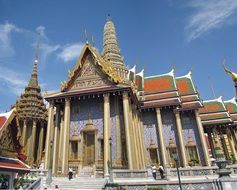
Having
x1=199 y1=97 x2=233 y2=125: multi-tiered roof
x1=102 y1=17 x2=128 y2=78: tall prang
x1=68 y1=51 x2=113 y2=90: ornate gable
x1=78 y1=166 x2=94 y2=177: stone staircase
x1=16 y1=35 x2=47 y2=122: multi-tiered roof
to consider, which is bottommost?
x1=78 y1=166 x2=94 y2=177: stone staircase

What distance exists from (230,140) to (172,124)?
419 inches

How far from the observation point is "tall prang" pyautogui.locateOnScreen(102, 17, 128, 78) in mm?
33781

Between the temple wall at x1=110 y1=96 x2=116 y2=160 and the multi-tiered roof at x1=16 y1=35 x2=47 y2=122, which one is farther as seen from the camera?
the multi-tiered roof at x1=16 y1=35 x2=47 y2=122

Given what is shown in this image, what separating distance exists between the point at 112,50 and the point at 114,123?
18859 mm

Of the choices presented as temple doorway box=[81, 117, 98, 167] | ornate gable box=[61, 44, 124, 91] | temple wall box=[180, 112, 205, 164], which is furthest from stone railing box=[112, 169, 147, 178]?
temple wall box=[180, 112, 205, 164]

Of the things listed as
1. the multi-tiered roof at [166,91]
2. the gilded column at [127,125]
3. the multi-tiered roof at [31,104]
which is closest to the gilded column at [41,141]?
the multi-tiered roof at [31,104]

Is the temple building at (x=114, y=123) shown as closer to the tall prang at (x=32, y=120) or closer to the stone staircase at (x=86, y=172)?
the stone staircase at (x=86, y=172)

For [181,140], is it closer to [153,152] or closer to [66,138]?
[153,152]

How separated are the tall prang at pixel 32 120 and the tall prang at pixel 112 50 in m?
12.4

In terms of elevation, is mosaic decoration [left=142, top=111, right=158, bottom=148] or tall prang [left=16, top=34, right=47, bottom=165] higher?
tall prang [left=16, top=34, right=47, bottom=165]

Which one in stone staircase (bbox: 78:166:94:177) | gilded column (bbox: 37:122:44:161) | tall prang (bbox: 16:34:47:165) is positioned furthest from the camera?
gilded column (bbox: 37:122:44:161)

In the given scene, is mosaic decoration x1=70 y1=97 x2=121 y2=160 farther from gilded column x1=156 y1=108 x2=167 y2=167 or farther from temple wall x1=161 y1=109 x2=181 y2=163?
temple wall x1=161 y1=109 x2=181 y2=163

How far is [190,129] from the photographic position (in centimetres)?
2542

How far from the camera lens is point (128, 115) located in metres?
19.2
